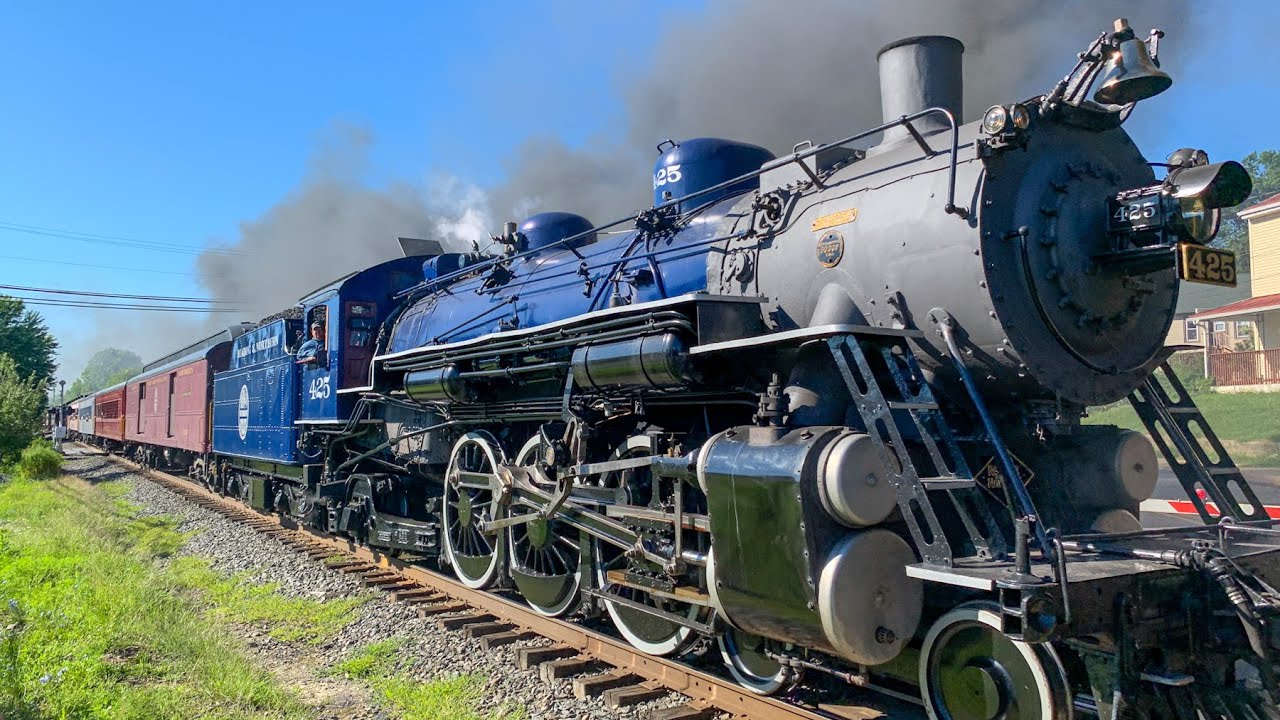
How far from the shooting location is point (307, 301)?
10.9 metres

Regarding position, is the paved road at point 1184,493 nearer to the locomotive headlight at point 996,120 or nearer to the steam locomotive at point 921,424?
the steam locomotive at point 921,424

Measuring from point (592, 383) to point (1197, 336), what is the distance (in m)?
34.9

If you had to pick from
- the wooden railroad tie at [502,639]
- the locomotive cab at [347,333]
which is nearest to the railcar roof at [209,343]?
the locomotive cab at [347,333]

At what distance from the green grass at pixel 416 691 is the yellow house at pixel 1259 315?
2468 centimetres

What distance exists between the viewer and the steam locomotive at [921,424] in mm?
3580

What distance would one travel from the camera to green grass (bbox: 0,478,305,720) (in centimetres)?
473

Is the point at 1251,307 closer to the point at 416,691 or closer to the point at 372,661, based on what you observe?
the point at 372,661

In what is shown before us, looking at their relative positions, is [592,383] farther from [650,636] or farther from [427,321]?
[427,321]

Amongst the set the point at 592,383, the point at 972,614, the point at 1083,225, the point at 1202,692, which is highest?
the point at 1083,225

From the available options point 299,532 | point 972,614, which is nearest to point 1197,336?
point 299,532

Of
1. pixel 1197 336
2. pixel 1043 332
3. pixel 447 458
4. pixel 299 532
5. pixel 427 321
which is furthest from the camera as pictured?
pixel 1197 336

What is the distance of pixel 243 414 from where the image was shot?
1314 cm

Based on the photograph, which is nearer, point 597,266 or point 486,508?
point 597,266

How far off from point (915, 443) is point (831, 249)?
1.14m
